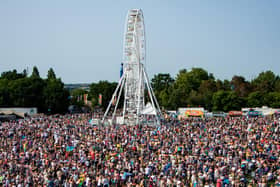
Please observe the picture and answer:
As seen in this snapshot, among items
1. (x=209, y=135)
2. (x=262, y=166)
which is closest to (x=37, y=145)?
(x=209, y=135)

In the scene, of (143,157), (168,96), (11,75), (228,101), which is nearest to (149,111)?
(143,157)

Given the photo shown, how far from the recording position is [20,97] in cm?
8844

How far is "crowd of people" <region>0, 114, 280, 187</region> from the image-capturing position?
22359mm

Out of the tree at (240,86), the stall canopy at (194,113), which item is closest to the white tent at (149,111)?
the stall canopy at (194,113)

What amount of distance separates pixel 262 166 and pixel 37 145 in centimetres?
1702

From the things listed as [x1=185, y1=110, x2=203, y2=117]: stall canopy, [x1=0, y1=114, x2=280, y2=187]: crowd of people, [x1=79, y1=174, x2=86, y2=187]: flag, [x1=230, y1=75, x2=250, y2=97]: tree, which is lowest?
[x1=79, y1=174, x2=86, y2=187]: flag

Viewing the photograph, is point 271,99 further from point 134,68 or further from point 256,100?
point 134,68

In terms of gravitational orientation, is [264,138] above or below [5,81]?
below

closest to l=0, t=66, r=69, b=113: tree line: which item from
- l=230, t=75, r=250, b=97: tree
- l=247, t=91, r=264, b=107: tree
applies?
l=247, t=91, r=264, b=107: tree

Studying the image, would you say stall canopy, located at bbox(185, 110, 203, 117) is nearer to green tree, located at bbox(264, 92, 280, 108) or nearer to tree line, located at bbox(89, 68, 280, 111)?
tree line, located at bbox(89, 68, 280, 111)

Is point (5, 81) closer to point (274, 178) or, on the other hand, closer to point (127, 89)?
point (127, 89)

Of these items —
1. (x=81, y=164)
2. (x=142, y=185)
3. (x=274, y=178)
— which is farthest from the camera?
(x=81, y=164)

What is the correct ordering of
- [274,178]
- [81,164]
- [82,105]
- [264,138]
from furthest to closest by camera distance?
[82,105]
[264,138]
[81,164]
[274,178]

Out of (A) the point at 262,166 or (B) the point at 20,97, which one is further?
(B) the point at 20,97
